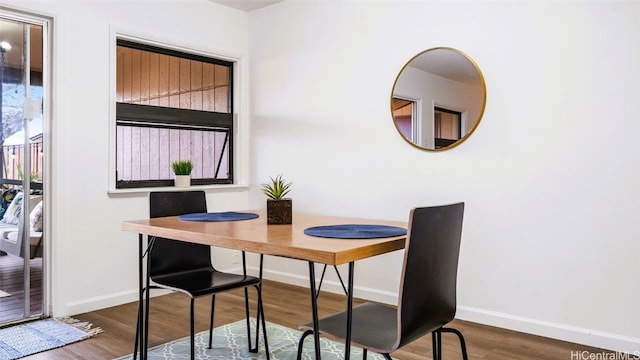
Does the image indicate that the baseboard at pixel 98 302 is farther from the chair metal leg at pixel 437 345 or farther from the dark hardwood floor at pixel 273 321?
the chair metal leg at pixel 437 345

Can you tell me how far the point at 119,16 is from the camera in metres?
3.48

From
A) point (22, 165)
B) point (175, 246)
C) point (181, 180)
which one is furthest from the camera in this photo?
point (181, 180)

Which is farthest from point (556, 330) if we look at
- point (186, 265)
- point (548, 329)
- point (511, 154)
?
point (186, 265)

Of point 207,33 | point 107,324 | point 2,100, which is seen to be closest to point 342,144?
point 207,33

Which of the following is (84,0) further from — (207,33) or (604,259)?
(604,259)

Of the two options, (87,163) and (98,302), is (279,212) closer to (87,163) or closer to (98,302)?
(87,163)

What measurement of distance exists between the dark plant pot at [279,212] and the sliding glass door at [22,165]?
5.92 ft

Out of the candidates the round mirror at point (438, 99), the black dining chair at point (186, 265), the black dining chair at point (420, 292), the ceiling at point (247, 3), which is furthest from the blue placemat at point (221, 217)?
the ceiling at point (247, 3)

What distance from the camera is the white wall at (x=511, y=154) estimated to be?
8.53ft

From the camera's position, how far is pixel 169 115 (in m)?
3.89

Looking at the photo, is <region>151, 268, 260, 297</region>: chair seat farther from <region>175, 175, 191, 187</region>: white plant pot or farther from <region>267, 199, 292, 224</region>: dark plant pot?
<region>175, 175, 191, 187</region>: white plant pot

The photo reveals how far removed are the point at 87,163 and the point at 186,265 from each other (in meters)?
1.21

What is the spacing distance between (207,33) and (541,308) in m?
3.16

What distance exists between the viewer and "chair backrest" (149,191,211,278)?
8.30 feet
